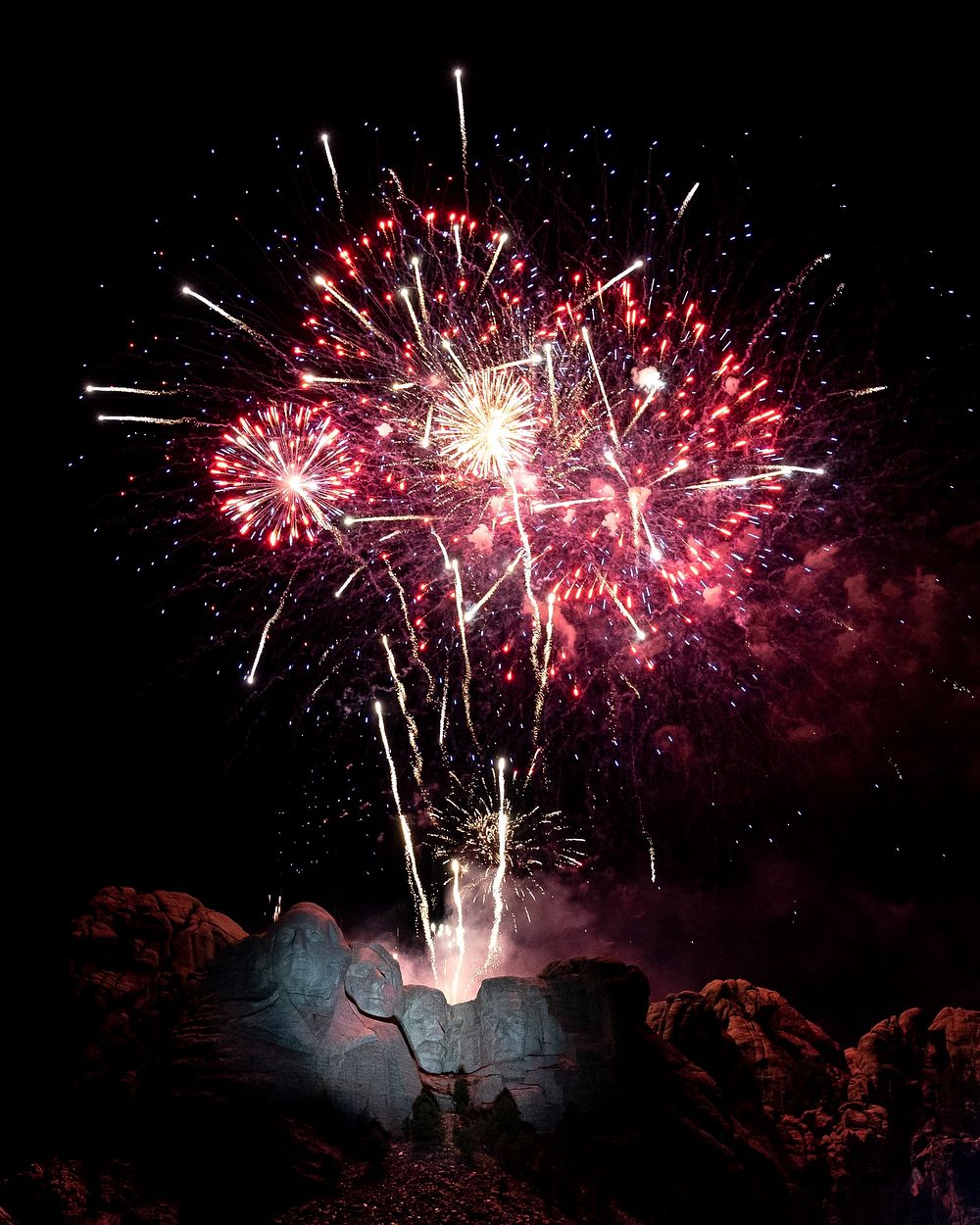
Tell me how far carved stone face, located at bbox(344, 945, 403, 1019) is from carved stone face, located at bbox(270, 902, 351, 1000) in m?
0.76

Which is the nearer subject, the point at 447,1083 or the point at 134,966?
the point at 134,966

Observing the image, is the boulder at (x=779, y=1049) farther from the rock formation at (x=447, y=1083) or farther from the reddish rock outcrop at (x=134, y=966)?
the reddish rock outcrop at (x=134, y=966)

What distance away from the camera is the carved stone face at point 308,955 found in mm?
23562

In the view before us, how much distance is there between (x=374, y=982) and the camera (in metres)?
26.0

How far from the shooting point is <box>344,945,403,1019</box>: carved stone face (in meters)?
25.5

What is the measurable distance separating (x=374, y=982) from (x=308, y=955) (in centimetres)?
337

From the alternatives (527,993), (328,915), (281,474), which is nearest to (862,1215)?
(527,993)

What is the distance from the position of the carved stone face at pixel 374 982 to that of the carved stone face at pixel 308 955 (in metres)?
0.76

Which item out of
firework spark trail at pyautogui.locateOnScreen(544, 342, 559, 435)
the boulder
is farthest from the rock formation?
firework spark trail at pyautogui.locateOnScreen(544, 342, 559, 435)

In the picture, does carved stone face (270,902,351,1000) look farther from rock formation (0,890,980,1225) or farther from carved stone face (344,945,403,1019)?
carved stone face (344,945,403,1019)

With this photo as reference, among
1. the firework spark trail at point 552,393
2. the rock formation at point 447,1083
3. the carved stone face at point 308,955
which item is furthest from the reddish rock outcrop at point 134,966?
the firework spark trail at point 552,393

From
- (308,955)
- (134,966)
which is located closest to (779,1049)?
(308,955)

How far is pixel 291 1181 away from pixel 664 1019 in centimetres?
2040

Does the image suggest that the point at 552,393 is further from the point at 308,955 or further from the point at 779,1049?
the point at 779,1049
